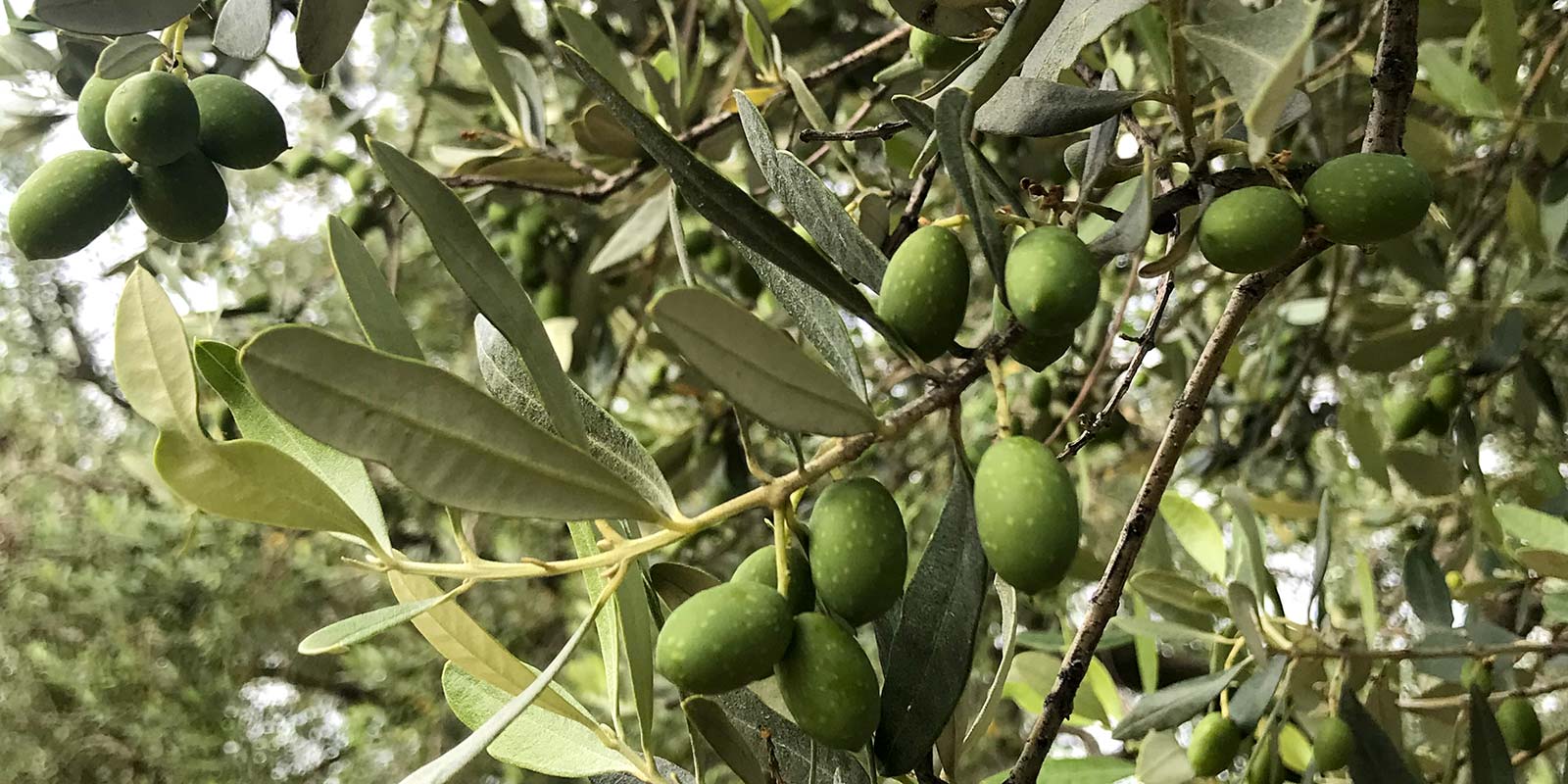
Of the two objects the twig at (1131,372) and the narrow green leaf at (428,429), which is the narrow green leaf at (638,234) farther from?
the narrow green leaf at (428,429)

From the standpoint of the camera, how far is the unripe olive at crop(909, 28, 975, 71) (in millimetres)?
800

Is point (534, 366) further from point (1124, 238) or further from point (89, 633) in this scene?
point (89, 633)

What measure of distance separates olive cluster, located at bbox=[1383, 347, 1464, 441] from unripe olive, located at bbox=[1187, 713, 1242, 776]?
2.41ft

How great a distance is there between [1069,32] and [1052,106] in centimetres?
4

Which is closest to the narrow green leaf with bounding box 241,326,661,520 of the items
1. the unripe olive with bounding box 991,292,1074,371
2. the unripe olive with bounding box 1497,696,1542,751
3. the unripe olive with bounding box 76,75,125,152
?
the unripe olive with bounding box 991,292,1074,371

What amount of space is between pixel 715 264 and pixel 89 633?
2646 millimetres

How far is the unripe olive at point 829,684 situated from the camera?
500 mm

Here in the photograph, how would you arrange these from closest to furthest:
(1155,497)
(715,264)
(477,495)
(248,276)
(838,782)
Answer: (477,495) < (838,782) < (1155,497) < (715,264) < (248,276)

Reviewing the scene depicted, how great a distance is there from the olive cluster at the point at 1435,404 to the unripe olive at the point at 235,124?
1.46 m

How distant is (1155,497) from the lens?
0.74 meters

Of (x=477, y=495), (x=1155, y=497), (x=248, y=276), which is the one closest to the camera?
(x=477, y=495)

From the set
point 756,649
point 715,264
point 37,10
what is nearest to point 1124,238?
point 756,649

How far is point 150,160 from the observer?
0.79 metres

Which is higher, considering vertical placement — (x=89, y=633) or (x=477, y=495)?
(x=477, y=495)
